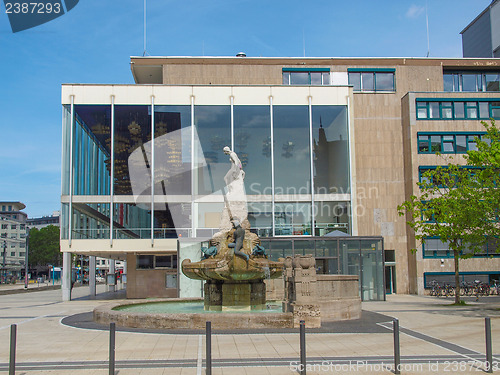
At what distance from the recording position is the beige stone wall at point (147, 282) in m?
39.0

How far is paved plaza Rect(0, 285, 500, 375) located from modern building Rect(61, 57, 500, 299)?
17.5 m

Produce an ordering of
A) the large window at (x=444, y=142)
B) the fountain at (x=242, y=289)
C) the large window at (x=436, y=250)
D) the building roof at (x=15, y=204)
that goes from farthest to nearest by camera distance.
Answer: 1. the building roof at (x=15, y=204)
2. the large window at (x=444, y=142)
3. the large window at (x=436, y=250)
4. the fountain at (x=242, y=289)

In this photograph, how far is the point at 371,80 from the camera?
143 feet

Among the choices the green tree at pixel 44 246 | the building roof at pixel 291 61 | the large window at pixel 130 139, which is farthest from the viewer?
the green tree at pixel 44 246

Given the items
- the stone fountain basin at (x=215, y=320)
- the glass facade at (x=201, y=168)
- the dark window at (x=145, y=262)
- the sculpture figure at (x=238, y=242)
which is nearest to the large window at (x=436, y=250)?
the glass facade at (x=201, y=168)

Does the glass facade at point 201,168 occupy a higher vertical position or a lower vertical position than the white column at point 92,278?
higher

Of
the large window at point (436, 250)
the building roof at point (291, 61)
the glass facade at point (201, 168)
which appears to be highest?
the building roof at point (291, 61)

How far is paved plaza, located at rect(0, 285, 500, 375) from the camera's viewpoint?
10.2 m

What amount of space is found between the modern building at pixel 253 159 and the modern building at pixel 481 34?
2368 inches

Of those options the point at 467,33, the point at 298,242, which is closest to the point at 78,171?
the point at 298,242

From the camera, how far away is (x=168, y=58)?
42625mm

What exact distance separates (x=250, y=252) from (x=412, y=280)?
26671mm

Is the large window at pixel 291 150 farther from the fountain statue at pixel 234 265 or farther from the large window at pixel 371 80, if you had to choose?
the fountain statue at pixel 234 265

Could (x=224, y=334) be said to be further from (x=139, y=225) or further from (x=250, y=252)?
(x=139, y=225)
